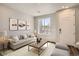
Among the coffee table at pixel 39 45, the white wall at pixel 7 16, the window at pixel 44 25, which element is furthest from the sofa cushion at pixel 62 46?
the white wall at pixel 7 16

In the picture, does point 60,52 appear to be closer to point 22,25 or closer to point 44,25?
point 44,25

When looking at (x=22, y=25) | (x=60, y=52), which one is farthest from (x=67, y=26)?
(x=22, y=25)

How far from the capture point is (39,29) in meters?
1.84

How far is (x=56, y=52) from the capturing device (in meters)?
1.68

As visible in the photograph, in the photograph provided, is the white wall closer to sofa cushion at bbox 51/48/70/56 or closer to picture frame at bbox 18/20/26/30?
picture frame at bbox 18/20/26/30

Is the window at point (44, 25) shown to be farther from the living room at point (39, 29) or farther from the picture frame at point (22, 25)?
the picture frame at point (22, 25)

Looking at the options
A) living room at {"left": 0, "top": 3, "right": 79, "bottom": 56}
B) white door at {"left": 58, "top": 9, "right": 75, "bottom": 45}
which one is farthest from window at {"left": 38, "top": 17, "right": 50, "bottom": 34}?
white door at {"left": 58, "top": 9, "right": 75, "bottom": 45}

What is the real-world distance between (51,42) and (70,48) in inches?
16.2

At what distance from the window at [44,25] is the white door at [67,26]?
0.85ft

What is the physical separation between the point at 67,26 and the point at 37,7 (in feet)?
2.44

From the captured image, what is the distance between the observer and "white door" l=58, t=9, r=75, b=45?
1.68m

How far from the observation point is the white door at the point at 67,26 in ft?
5.52

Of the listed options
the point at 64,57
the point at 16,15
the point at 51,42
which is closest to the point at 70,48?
the point at 64,57

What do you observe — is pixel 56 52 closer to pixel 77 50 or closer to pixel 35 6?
pixel 77 50
